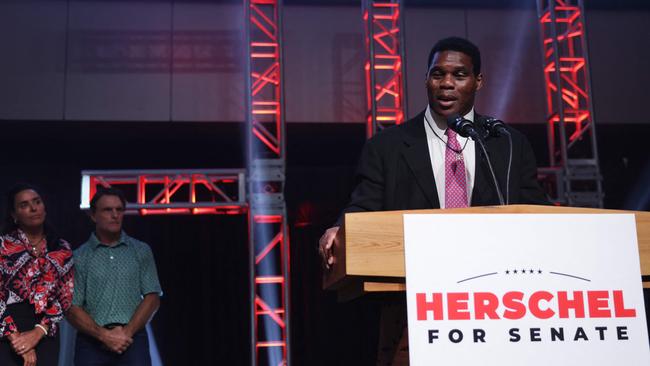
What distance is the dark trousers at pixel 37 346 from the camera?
10.0 ft

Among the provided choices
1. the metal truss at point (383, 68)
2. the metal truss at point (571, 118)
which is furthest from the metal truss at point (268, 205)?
the metal truss at point (571, 118)

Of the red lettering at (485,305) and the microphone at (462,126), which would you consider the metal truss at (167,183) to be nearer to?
the microphone at (462,126)

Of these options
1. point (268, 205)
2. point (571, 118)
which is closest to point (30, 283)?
point (268, 205)

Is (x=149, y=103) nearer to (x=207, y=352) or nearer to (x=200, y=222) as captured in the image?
(x=200, y=222)

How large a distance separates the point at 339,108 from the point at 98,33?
2.15 metres

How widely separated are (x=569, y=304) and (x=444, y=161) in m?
0.57

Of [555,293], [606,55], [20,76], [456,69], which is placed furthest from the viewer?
[606,55]

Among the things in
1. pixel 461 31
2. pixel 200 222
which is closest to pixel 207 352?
pixel 200 222

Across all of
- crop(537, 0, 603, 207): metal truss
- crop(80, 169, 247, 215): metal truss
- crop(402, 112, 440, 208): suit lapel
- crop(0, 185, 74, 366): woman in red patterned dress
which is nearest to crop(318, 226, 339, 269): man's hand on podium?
crop(402, 112, 440, 208): suit lapel

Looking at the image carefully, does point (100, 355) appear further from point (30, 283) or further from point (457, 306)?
point (457, 306)

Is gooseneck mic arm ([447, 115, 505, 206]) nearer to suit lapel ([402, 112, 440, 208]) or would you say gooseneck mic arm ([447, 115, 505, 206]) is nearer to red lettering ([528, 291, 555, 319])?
suit lapel ([402, 112, 440, 208])

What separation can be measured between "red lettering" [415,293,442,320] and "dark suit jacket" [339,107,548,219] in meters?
0.49

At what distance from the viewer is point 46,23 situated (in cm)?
659

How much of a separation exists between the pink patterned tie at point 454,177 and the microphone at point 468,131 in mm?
70
